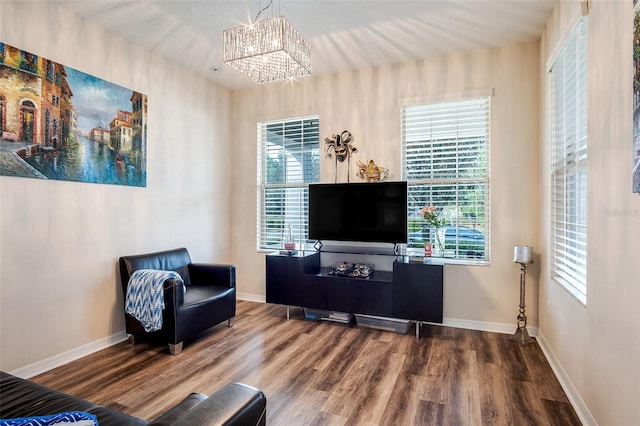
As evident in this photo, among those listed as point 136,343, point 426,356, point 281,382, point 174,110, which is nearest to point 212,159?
point 174,110

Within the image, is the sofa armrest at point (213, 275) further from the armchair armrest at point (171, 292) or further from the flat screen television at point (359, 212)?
the flat screen television at point (359, 212)

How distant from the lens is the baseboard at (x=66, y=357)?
260 cm

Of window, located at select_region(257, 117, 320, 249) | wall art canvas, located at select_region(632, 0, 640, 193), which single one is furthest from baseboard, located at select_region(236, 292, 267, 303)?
wall art canvas, located at select_region(632, 0, 640, 193)

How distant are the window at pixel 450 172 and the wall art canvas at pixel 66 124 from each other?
10.1 feet

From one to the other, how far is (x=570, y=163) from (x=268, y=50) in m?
2.45

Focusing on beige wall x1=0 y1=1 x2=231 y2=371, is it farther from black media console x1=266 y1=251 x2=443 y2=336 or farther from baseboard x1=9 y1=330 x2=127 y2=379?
black media console x1=266 y1=251 x2=443 y2=336

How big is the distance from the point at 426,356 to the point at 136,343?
2.78 metres

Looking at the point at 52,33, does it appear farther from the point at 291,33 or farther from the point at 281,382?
the point at 281,382

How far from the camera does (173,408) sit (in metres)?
1.21

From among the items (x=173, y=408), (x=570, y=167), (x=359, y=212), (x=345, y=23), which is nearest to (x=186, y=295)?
(x=359, y=212)

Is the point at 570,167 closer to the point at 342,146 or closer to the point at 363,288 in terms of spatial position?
the point at 363,288

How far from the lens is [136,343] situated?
3244mm

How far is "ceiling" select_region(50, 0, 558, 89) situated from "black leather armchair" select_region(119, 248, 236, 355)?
88.9 inches

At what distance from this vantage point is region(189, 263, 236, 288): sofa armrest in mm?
3686
